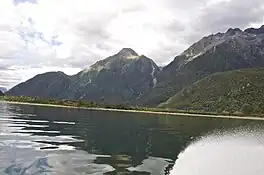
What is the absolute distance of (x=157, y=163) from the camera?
4297 cm

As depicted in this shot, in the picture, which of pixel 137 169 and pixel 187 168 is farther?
pixel 137 169

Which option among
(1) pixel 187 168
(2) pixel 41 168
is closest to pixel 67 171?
(2) pixel 41 168

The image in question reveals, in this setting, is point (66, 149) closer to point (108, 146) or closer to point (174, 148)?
point (108, 146)

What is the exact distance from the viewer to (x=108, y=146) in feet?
183

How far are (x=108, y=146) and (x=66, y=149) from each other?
27.1 ft

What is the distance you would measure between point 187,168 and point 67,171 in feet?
38.1

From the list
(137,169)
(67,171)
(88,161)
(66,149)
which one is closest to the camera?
(67,171)

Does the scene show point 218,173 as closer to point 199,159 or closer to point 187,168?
point 187,168

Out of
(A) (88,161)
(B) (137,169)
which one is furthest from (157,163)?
(A) (88,161)

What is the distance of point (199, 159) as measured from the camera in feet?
129

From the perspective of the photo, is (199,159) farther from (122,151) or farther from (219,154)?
(122,151)

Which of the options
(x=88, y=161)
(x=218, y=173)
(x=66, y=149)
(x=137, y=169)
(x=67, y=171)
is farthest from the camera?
(x=66, y=149)

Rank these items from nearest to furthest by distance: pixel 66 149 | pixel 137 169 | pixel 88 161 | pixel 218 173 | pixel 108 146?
pixel 218 173
pixel 137 169
pixel 88 161
pixel 66 149
pixel 108 146

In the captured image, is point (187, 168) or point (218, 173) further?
point (187, 168)
